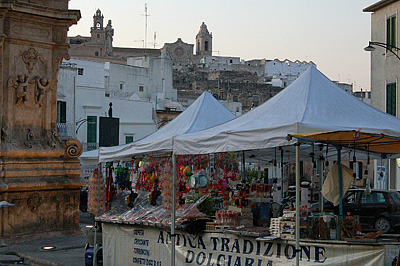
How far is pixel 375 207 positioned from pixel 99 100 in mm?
25596

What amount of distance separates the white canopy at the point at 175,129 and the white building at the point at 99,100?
23514 mm

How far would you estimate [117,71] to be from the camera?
5250 centimetres

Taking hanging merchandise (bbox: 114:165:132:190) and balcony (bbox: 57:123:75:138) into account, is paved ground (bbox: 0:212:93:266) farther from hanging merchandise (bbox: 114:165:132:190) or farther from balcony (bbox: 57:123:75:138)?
balcony (bbox: 57:123:75:138)

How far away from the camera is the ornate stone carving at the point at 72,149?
50.6 feet

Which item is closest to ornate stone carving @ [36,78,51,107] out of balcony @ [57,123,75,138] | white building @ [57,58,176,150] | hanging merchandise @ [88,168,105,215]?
hanging merchandise @ [88,168,105,215]

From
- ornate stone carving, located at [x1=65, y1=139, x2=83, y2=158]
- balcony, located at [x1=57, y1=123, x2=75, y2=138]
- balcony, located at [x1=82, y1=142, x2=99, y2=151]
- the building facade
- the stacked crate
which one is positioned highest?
the building facade

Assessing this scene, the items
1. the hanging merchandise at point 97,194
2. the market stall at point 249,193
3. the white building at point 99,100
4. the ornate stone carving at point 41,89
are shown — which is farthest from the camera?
the white building at point 99,100

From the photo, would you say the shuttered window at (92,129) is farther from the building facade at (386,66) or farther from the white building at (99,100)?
the building facade at (386,66)

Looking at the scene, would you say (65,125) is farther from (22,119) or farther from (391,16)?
(22,119)

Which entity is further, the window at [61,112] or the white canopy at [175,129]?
the window at [61,112]

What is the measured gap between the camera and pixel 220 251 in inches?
353

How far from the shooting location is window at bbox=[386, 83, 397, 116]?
27.2 m

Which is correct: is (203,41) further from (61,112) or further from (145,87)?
(61,112)

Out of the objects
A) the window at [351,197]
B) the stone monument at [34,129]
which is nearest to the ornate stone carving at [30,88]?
the stone monument at [34,129]
